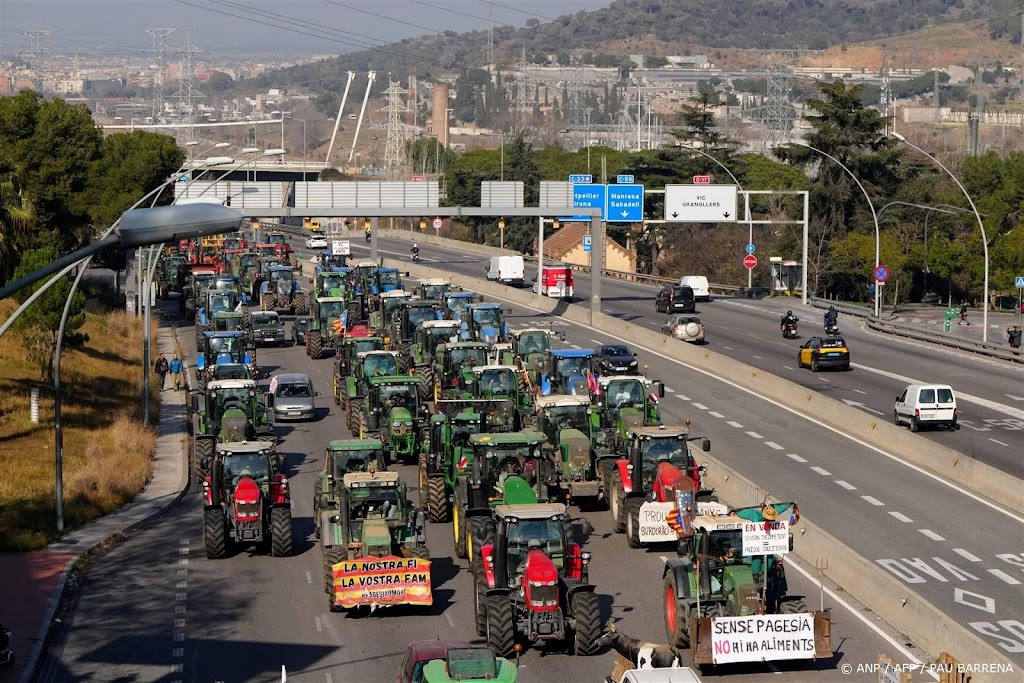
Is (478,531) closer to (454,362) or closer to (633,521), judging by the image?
(633,521)

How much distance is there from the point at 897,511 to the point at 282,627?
676 inches

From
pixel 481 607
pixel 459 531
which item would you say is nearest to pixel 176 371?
pixel 459 531

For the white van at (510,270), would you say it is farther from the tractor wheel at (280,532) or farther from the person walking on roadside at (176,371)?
the tractor wheel at (280,532)

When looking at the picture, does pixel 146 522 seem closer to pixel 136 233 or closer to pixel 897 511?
pixel 897 511

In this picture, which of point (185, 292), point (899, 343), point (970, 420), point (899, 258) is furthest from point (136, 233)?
point (899, 258)

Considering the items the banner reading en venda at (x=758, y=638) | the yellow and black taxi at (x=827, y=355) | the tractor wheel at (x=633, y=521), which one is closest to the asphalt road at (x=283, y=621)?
the tractor wheel at (x=633, y=521)

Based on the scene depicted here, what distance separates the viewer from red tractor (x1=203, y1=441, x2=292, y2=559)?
98.7 ft

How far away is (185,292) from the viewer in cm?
8119

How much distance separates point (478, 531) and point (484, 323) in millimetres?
31216

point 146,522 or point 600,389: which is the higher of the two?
point 600,389

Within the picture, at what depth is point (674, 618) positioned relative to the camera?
2342 centimetres

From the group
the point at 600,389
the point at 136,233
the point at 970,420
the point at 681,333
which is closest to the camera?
the point at 136,233

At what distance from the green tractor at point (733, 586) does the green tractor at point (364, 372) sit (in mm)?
22569

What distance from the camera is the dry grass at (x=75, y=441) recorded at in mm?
35219
